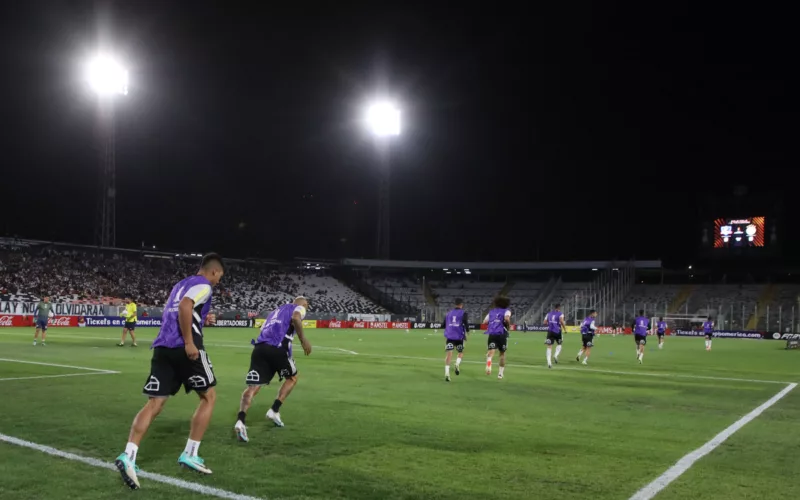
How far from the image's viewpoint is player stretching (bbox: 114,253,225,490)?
6.60 meters

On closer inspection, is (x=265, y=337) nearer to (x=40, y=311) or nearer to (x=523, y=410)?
(x=523, y=410)

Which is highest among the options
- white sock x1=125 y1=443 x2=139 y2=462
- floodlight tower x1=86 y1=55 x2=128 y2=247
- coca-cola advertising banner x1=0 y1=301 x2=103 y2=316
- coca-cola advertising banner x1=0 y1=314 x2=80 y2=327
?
floodlight tower x1=86 y1=55 x2=128 y2=247

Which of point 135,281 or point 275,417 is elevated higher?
point 135,281

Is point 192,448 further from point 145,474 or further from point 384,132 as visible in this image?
point 384,132

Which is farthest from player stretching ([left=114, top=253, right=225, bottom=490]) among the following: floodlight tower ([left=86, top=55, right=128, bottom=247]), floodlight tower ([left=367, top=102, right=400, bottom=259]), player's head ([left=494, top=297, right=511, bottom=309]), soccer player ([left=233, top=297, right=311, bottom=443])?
floodlight tower ([left=367, top=102, right=400, bottom=259])

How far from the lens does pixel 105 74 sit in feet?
159

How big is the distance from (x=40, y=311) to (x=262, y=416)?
21.0m

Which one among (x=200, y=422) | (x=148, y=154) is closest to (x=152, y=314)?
(x=148, y=154)

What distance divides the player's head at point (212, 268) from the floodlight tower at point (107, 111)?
150ft

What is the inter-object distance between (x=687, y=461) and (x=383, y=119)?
56075 mm

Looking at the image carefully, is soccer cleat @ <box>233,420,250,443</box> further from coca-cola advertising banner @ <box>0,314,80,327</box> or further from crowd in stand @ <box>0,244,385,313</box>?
crowd in stand @ <box>0,244,385,313</box>

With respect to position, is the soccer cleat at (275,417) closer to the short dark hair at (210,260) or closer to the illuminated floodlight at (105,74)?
the short dark hair at (210,260)

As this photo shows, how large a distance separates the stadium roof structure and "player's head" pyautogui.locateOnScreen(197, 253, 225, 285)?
73.9 metres

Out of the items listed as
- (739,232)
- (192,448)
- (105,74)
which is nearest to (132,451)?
(192,448)
